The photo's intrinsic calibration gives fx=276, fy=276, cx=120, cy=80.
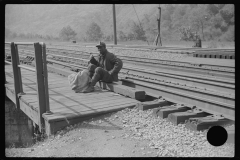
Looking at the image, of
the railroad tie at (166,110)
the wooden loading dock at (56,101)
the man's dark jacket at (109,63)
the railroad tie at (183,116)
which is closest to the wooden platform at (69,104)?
the wooden loading dock at (56,101)

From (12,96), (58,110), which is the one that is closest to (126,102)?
(58,110)

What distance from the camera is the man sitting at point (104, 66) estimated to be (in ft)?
22.4

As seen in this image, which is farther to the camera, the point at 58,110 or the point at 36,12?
the point at 36,12

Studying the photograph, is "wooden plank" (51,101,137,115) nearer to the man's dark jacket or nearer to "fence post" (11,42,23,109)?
the man's dark jacket

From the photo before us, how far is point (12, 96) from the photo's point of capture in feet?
24.8

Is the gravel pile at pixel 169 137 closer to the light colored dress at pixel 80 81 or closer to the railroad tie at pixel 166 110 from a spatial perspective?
the railroad tie at pixel 166 110

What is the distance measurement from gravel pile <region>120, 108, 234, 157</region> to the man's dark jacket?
1919mm

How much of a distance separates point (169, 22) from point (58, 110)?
61718 millimetres

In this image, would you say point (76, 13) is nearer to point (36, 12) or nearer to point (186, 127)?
point (36, 12)

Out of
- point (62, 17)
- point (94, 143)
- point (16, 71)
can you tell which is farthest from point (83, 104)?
point (62, 17)

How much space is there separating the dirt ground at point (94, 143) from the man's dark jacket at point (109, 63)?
2132mm

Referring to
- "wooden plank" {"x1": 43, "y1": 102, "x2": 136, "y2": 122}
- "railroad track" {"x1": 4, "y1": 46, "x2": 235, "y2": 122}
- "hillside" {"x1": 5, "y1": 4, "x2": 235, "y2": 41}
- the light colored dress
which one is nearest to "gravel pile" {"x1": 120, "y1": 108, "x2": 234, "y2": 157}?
"wooden plank" {"x1": 43, "y1": 102, "x2": 136, "y2": 122}

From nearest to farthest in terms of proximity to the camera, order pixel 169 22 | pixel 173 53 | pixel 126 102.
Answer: pixel 126 102 < pixel 173 53 < pixel 169 22

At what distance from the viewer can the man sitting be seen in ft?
22.4
